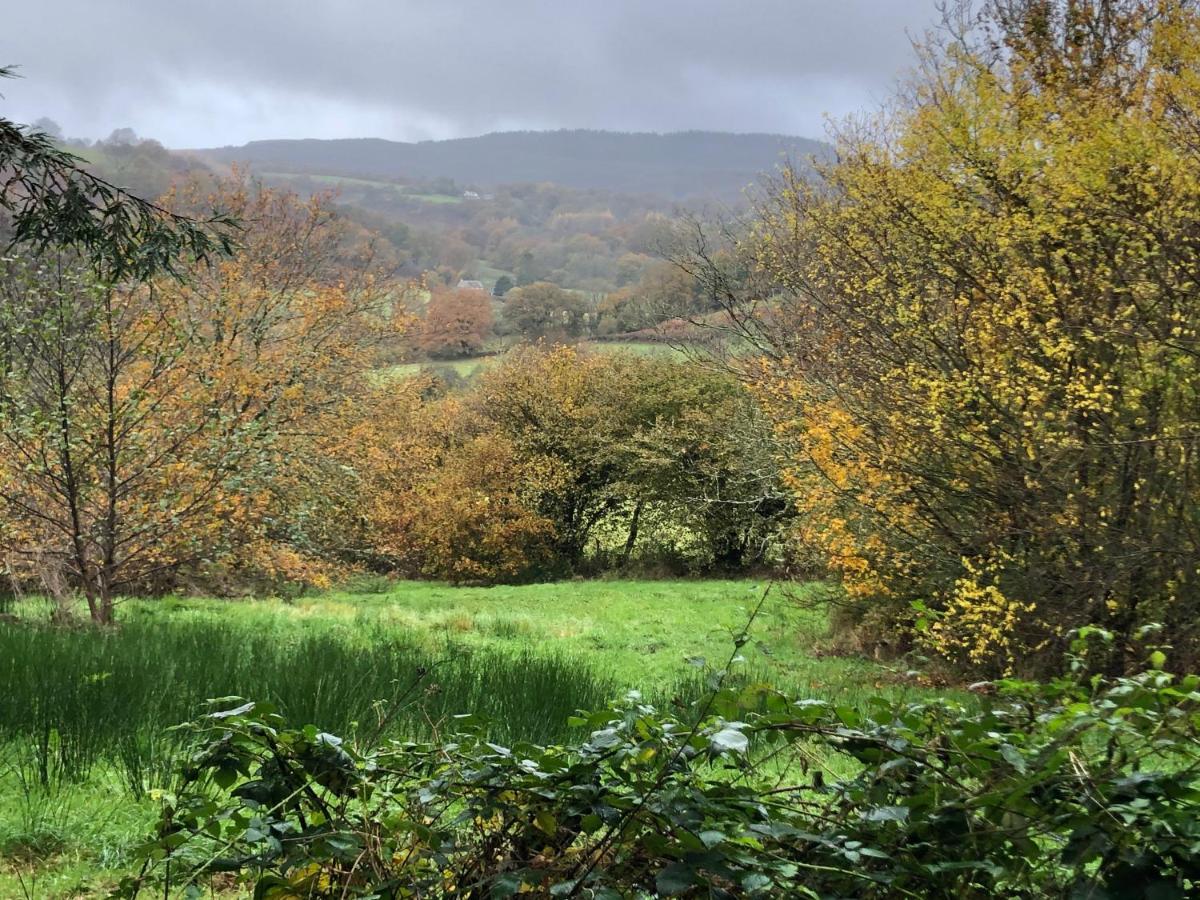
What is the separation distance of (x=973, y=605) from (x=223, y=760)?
6961 millimetres

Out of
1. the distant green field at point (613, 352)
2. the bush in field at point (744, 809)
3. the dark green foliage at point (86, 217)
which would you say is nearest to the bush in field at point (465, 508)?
the distant green field at point (613, 352)

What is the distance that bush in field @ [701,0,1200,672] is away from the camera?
702 cm

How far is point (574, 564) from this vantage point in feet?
88.1

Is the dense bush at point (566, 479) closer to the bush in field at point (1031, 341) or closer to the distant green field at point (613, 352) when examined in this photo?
the distant green field at point (613, 352)

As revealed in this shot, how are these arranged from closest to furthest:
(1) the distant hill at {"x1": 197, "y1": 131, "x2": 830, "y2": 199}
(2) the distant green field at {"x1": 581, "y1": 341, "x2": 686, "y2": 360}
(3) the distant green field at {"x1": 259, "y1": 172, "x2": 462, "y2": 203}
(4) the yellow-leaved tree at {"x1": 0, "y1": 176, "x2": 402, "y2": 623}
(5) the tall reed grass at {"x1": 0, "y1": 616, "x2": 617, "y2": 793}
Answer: (5) the tall reed grass at {"x1": 0, "y1": 616, "x2": 617, "y2": 793} < (4) the yellow-leaved tree at {"x1": 0, "y1": 176, "x2": 402, "y2": 623} < (2) the distant green field at {"x1": 581, "y1": 341, "x2": 686, "y2": 360} < (3) the distant green field at {"x1": 259, "y1": 172, "x2": 462, "y2": 203} < (1) the distant hill at {"x1": 197, "y1": 131, "x2": 830, "y2": 199}

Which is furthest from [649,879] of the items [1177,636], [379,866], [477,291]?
[477,291]

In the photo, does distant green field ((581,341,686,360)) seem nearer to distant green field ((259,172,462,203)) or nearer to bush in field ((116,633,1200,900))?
bush in field ((116,633,1200,900))

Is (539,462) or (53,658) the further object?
(539,462)

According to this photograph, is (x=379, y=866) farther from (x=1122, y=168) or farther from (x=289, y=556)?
(x=289, y=556)

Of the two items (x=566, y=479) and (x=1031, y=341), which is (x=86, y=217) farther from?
(x=566, y=479)

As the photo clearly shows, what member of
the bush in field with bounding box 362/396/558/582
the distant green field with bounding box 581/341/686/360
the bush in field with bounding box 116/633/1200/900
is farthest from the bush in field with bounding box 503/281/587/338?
the bush in field with bounding box 116/633/1200/900

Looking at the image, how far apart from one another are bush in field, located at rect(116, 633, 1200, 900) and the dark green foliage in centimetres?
591

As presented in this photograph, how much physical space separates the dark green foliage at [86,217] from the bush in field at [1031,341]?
20.6 ft

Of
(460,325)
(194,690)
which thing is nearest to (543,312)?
(460,325)
